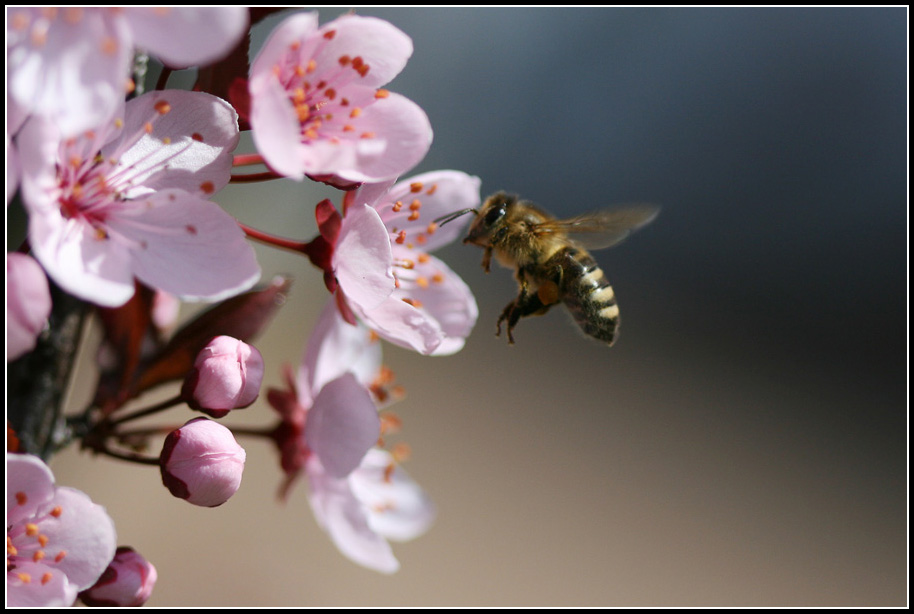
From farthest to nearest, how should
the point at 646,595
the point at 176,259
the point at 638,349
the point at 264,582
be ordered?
the point at 638,349
the point at 646,595
the point at 264,582
the point at 176,259

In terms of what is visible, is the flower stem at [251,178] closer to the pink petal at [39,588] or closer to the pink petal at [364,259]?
the pink petal at [364,259]

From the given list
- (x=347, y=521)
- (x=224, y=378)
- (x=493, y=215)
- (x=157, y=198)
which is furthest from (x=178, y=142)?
(x=347, y=521)

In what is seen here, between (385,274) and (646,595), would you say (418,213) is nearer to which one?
(385,274)

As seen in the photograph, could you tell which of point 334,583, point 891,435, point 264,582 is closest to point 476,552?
point 334,583

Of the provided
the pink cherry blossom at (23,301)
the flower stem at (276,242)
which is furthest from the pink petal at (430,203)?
the pink cherry blossom at (23,301)

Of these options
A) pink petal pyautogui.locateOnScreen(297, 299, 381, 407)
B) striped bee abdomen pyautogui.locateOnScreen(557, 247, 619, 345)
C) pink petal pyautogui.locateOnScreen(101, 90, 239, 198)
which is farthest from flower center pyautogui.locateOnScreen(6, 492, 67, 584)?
striped bee abdomen pyautogui.locateOnScreen(557, 247, 619, 345)

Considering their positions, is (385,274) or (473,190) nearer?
(385,274)
